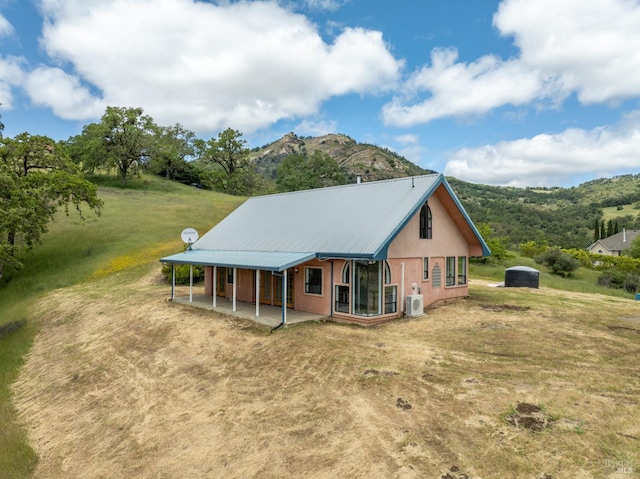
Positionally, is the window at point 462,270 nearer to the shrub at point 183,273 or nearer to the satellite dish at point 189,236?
the satellite dish at point 189,236

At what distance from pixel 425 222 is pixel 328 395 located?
10.7 meters

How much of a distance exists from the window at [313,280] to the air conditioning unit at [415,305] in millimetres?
3716

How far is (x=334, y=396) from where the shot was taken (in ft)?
31.8

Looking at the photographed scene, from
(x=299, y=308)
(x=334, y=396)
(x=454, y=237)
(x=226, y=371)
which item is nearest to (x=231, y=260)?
(x=299, y=308)

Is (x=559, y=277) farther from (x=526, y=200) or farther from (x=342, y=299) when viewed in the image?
(x=526, y=200)

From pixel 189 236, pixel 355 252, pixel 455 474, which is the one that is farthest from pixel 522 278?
pixel 455 474

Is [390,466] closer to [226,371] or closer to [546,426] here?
[546,426]

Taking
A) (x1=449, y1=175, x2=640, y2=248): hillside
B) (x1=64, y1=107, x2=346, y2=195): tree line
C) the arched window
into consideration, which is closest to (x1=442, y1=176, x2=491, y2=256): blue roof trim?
the arched window

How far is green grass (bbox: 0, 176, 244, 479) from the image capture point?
11.8 metres

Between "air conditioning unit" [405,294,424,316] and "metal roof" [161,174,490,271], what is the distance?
2.93 m

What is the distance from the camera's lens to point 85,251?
110 ft

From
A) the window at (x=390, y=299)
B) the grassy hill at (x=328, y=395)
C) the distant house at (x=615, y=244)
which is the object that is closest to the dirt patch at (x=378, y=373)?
→ the grassy hill at (x=328, y=395)

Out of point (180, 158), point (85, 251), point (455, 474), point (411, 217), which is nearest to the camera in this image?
point (455, 474)

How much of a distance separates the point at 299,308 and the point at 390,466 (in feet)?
35.7
